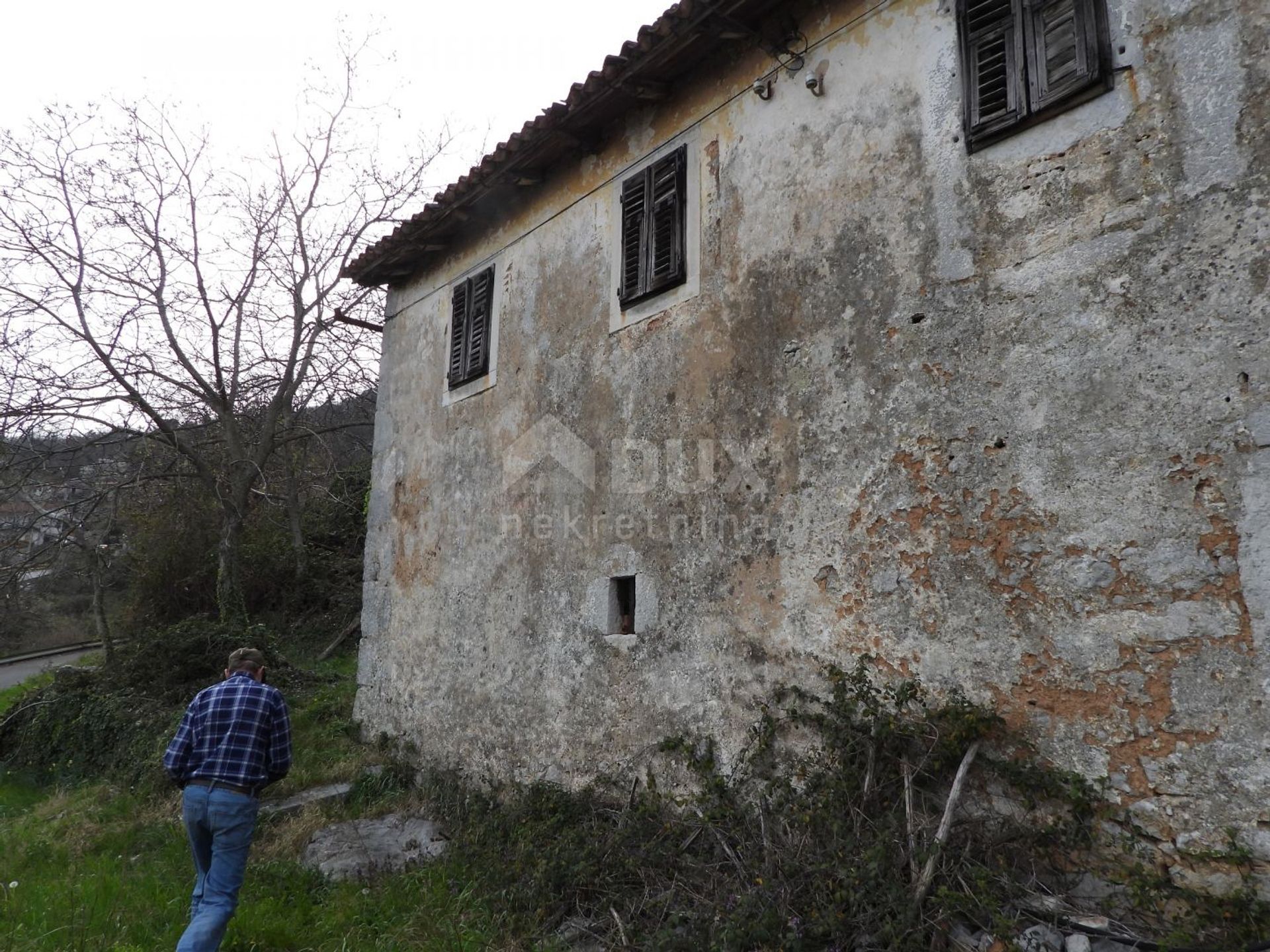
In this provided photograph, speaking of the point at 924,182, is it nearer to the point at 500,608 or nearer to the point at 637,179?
the point at 637,179

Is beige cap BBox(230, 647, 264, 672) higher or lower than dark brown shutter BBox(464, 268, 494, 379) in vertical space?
lower

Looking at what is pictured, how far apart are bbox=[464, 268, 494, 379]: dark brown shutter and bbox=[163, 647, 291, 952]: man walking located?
12.6ft

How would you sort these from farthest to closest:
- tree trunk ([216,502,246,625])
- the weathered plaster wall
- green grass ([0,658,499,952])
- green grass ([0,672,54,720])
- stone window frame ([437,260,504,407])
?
green grass ([0,672,54,720]) → tree trunk ([216,502,246,625]) → stone window frame ([437,260,504,407]) → green grass ([0,658,499,952]) → the weathered plaster wall

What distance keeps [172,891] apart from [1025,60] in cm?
709

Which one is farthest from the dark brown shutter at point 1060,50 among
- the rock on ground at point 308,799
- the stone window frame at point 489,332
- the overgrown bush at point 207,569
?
the overgrown bush at point 207,569

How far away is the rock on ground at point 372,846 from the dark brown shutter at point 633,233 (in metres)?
4.37

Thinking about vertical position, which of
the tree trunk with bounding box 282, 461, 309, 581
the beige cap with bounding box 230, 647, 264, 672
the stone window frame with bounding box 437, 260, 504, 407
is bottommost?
the beige cap with bounding box 230, 647, 264, 672

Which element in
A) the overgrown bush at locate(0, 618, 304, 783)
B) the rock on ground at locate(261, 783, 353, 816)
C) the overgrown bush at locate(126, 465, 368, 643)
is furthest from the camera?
the overgrown bush at locate(126, 465, 368, 643)

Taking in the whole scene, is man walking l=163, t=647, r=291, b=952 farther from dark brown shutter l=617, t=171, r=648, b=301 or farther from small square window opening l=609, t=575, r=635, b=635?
dark brown shutter l=617, t=171, r=648, b=301

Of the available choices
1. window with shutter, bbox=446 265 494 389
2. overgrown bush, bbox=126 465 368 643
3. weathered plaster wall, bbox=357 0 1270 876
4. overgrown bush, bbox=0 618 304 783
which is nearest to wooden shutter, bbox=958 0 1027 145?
weathered plaster wall, bbox=357 0 1270 876

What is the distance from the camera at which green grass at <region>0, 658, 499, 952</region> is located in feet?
15.5

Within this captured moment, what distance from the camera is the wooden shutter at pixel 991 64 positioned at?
4207mm

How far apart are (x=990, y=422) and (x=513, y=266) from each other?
492 centimetres

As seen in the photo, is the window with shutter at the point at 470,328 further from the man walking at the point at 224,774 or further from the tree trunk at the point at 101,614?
the tree trunk at the point at 101,614
